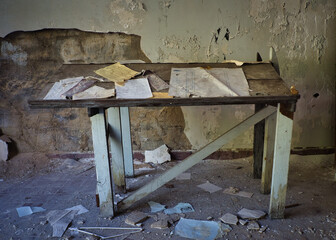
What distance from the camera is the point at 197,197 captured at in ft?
10.3

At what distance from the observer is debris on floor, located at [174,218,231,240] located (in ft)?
7.88

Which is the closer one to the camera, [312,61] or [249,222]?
[249,222]

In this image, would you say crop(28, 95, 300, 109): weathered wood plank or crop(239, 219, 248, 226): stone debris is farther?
crop(239, 219, 248, 226): stone debris

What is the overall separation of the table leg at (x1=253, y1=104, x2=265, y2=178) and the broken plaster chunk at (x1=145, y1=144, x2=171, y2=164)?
144 cm

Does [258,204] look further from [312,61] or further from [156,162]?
[312,61]

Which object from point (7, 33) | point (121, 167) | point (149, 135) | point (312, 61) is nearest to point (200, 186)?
point (121, 167)

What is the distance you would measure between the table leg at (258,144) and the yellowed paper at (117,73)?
1.70 metres

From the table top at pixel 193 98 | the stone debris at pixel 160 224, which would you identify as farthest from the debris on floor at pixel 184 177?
the table top at pixel 193 98

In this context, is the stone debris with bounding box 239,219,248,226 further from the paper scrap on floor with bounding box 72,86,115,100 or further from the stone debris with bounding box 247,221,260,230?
the paper scrap on floor with bounding box 72,86,115,100

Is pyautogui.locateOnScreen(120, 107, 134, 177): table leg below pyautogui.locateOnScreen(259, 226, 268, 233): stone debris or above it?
above

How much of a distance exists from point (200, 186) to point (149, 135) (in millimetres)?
1367

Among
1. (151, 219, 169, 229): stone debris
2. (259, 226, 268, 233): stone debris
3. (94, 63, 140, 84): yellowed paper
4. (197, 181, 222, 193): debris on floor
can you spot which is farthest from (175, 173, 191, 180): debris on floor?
(94, 63, 140, 84): yellowed paper

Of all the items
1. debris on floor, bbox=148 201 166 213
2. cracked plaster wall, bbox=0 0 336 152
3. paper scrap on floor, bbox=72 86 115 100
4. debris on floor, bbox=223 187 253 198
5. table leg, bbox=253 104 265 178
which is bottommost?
debris on floor, bbox=223 187 253 198

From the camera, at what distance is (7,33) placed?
4062 mm
